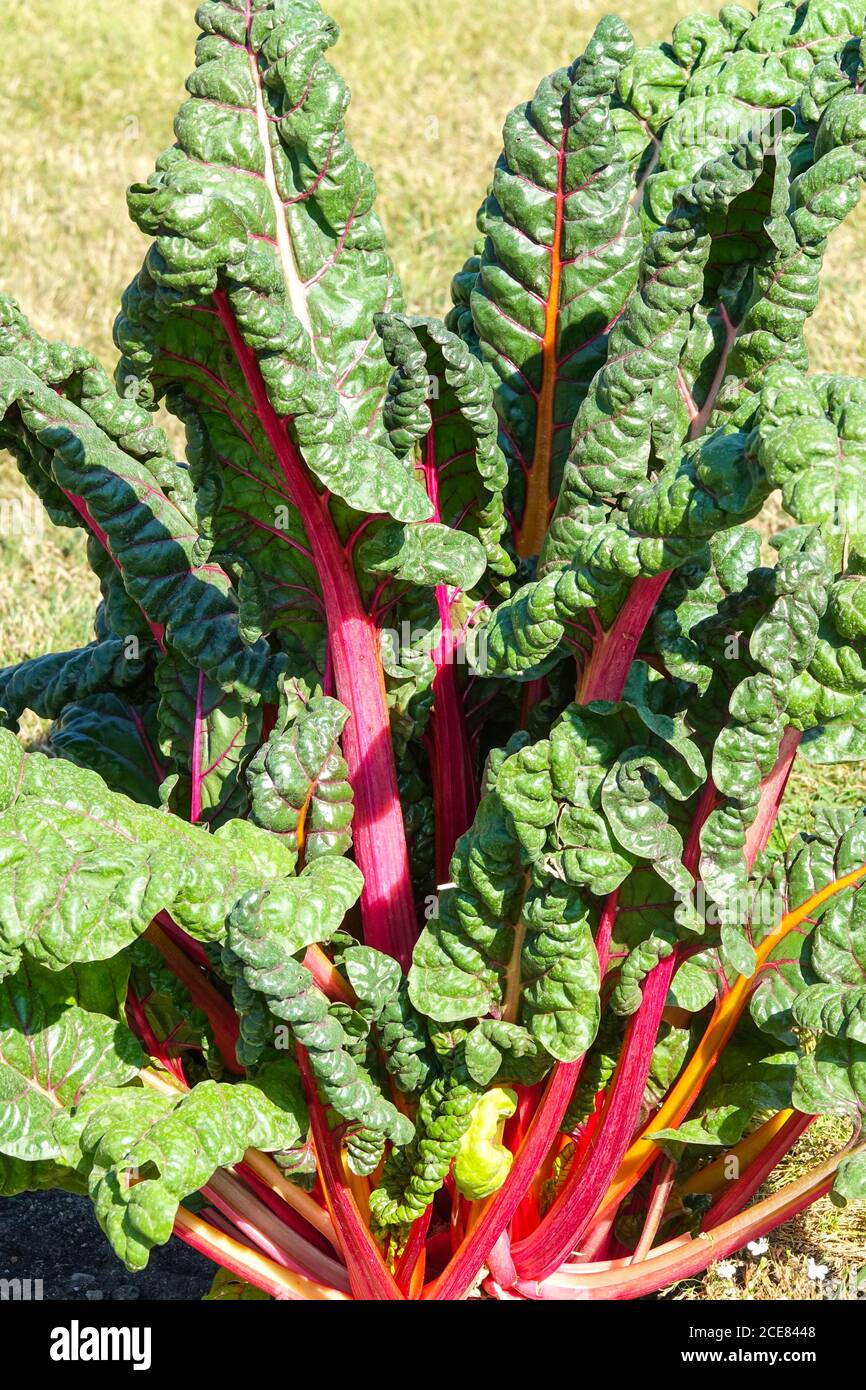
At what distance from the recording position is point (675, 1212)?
8.91 feet

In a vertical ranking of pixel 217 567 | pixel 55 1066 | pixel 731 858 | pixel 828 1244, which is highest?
pixel 217 567

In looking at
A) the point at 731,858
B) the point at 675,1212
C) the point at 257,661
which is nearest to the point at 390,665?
the point at 257,661

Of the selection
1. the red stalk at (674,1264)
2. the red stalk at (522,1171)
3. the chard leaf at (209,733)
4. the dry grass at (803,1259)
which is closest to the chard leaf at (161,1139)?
the red stalk at (522,1171)

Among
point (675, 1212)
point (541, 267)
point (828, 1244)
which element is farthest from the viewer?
point (828, 1244)

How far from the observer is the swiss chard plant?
202cm

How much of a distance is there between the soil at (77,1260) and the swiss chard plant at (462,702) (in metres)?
0.34

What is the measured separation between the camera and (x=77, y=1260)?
2.94 metres

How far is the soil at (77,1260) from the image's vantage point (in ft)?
9.38

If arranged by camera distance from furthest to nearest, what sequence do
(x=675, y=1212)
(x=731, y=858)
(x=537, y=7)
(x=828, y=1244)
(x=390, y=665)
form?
(x=537, y=7), (x=828, y=1244), (x=675, y=1212), (x=390, y=665), (x=731, y=858)

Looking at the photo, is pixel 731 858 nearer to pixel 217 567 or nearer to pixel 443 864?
pixel 443 864

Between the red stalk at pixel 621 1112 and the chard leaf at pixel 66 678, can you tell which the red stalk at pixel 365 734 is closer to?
the red stalk at pixel 621 1112

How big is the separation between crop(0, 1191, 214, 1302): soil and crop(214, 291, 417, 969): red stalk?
34.3 inches

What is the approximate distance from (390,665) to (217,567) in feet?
1.18

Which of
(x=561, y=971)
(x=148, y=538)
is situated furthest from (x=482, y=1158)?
(x=148, y=538)
